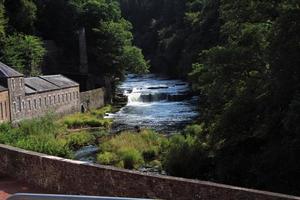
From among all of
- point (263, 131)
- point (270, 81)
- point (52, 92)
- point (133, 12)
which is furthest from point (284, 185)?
point (133, 12)

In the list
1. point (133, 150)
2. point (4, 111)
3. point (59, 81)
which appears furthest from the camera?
point (59, 81)

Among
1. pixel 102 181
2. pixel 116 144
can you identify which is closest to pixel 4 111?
pixel 116 144

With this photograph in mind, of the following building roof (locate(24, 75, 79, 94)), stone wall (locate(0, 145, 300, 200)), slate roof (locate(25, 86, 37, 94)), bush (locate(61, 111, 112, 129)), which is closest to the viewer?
stone wall (locate(0, 145, 300, 200))

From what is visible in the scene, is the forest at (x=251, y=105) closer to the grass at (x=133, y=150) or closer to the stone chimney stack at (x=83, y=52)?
the grass at (x=133, y=150)

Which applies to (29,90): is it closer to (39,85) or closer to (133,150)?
(39,85)

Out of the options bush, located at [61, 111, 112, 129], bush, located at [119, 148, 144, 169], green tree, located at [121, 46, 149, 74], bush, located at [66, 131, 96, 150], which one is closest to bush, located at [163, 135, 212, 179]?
bush, located at [119, 148, 144, 169]

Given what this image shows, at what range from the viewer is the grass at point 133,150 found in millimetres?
32125

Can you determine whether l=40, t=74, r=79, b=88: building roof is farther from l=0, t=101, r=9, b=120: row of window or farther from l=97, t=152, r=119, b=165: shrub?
l=97, t=152, r=119, b=165: shrub

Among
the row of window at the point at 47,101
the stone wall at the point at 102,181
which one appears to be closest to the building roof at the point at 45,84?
the row of window at the point at 47,101

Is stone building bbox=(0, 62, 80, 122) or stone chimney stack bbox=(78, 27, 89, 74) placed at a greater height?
stone chimney stack bbox=(78, 27, 89, 74)

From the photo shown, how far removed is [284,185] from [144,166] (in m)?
11.4

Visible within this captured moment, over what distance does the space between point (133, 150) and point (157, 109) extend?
107 feet

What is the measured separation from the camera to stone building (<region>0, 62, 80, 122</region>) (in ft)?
172

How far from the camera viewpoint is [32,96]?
56812mm
